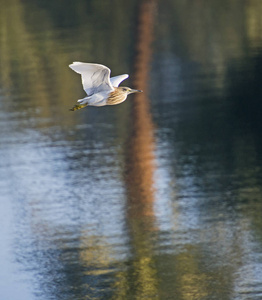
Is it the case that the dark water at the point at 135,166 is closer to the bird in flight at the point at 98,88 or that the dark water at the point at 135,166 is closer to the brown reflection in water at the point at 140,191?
the brown reflection in water at the point at 140,191

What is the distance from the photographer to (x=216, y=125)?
54.9 metres

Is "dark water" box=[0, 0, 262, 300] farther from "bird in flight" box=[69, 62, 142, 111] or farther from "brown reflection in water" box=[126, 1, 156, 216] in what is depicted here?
"bird in flight" box=[69, 62, 142, 111]

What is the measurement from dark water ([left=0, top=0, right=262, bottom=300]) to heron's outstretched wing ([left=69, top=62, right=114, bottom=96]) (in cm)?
2519

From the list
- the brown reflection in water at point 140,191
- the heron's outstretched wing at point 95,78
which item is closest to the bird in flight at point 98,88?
the heron's outstretched wing at point 95,78

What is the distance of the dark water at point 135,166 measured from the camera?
42.3 m

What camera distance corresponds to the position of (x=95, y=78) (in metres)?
14.8

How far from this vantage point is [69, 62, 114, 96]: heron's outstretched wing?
47.7 feet

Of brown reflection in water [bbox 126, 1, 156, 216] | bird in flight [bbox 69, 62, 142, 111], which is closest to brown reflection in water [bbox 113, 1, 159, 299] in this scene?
brown reflection in water [bbox 126, 1, 156, 216]

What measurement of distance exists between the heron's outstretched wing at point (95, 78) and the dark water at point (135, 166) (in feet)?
82.7

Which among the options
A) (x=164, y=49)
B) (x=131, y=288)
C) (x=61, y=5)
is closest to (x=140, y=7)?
(x=61, y=5)

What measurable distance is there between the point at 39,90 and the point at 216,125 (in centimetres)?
1162

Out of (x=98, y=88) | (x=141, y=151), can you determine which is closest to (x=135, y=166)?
(x=141, y=151)

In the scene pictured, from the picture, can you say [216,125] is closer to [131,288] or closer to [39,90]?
[39,90]

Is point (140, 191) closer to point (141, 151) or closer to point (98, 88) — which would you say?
point (141, 151)
